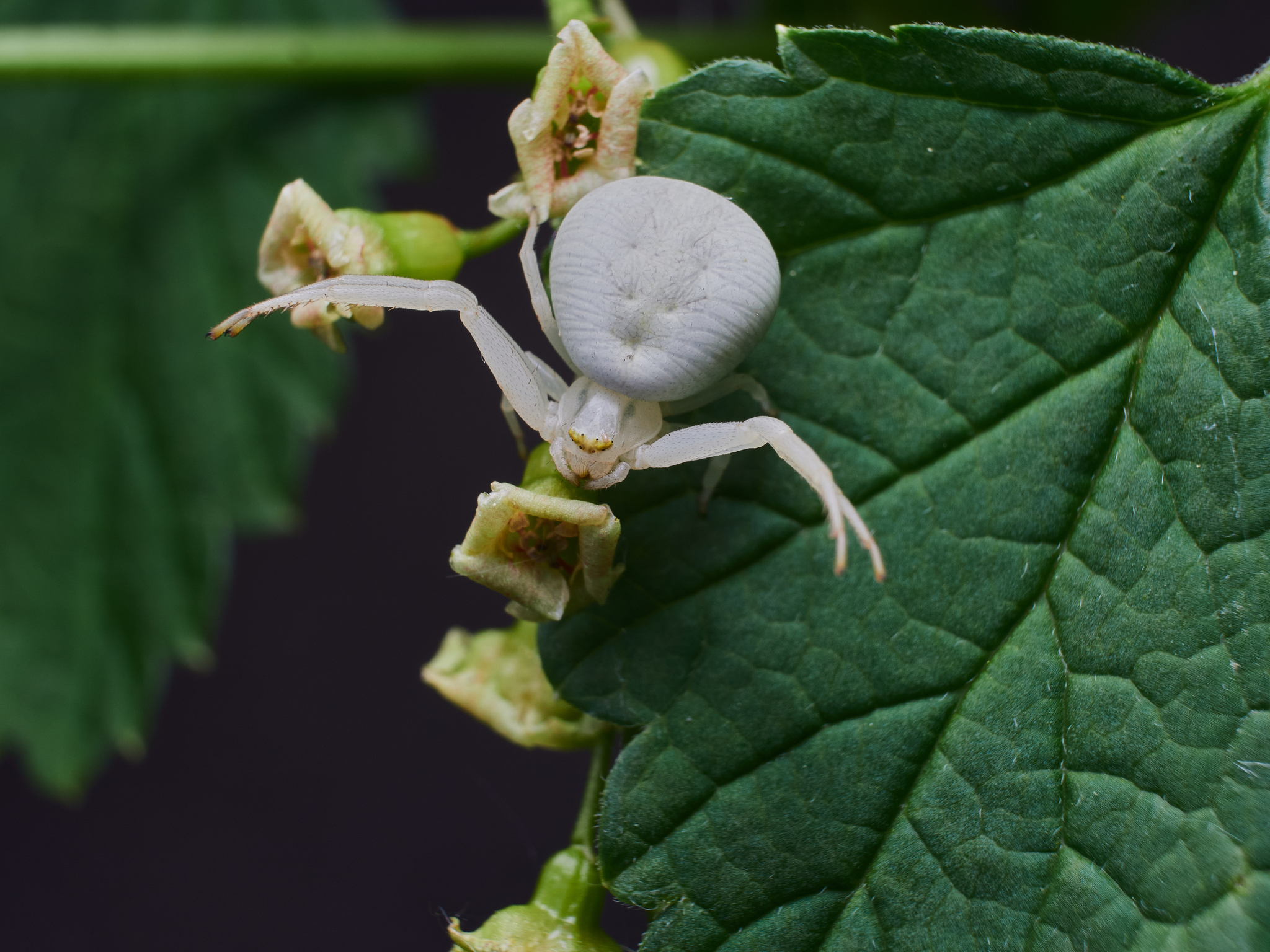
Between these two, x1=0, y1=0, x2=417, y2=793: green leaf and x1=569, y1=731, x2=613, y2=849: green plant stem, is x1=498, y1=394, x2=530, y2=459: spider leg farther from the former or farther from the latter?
x1=0, y1=0, x2=417, y2=793: green leaf

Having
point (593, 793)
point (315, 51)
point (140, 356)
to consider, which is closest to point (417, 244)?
point (593, 793)

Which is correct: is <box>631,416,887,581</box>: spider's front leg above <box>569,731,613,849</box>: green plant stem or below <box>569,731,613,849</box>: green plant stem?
above

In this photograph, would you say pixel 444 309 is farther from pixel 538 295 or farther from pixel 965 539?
pixel 965 539

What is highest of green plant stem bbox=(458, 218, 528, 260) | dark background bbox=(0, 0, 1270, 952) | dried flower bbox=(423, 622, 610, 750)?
green plant stem bbox=(458, 218, 528, 260)

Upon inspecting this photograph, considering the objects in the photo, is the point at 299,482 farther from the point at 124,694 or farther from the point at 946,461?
the point at 946,461

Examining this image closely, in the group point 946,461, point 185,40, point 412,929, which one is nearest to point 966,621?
point 946,461

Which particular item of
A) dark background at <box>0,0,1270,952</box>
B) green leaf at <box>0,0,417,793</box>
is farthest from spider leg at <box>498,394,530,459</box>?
dark background at <box>0,0,1270,952</box>

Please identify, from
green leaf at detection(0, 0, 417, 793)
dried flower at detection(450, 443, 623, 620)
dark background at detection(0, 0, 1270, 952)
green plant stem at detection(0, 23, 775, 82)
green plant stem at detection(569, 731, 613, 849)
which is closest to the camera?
dried flower at detection(450, 443, 623, 620)
